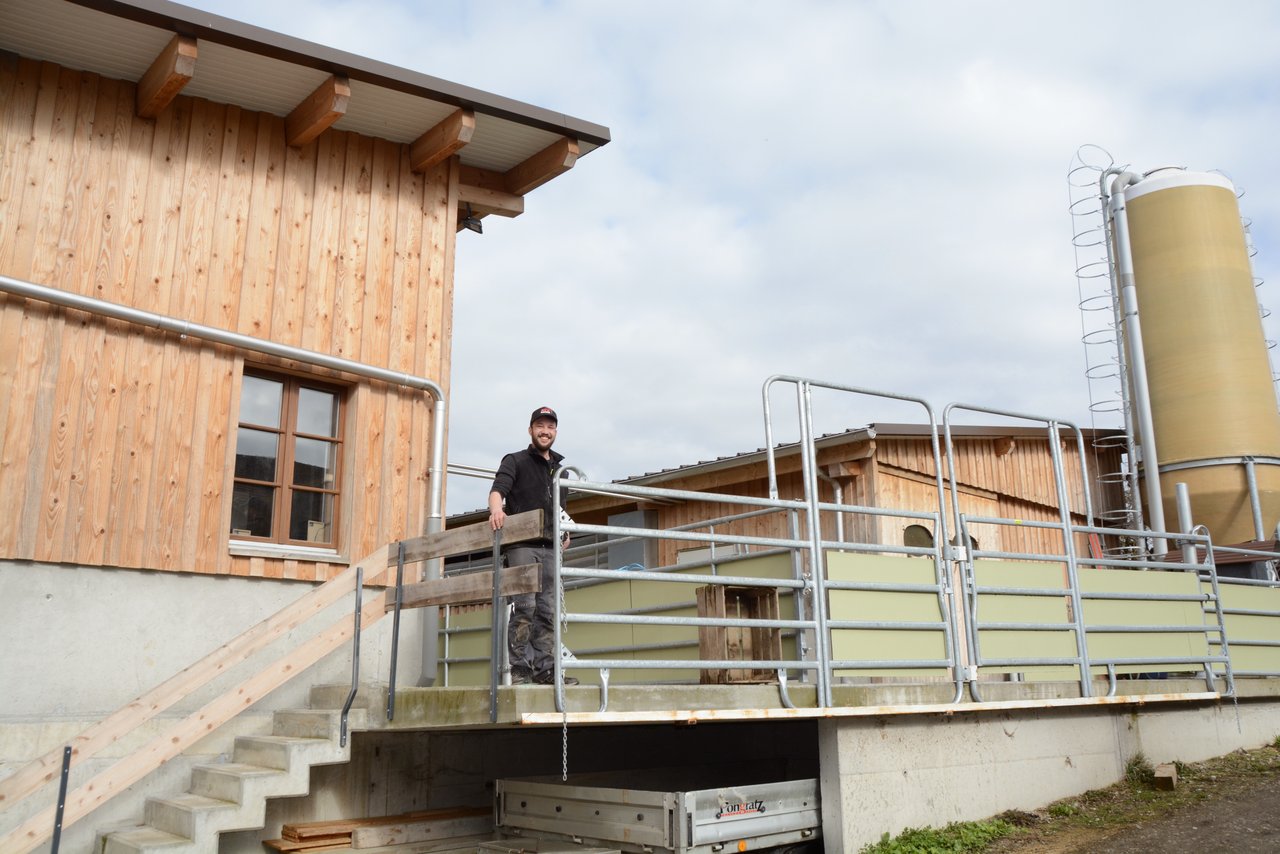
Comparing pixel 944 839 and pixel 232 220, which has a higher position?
pixel 232 220

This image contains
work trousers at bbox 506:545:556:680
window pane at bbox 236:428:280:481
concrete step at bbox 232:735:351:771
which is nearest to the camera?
concrete step at bbox 232:735:351:771

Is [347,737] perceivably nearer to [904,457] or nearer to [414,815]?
[414,815]

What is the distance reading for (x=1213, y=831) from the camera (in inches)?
319

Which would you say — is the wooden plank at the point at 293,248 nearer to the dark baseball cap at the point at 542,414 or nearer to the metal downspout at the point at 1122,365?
the dark baseball cap at the point at 542,414

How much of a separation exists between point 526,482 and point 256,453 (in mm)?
3179

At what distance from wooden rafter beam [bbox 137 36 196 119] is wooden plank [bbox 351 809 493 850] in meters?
6.20

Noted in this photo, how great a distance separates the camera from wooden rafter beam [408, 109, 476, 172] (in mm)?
10523

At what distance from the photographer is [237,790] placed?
23.5 feet

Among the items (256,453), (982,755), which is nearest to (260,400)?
(256,453)

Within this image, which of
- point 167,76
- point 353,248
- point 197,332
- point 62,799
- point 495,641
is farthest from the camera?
point 353,248

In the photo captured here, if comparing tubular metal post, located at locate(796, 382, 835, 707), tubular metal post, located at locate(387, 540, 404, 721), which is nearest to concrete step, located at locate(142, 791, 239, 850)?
tubular metal post, located at locate(387, 540, 404, 721)

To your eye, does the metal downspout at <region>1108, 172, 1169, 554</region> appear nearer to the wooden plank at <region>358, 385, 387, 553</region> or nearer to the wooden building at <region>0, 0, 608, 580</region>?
the wooden building at <region>0, 0, 608, 580</region>

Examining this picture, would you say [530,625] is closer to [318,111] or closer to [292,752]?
[292,752]

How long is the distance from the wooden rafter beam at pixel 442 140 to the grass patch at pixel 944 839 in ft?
23.9
